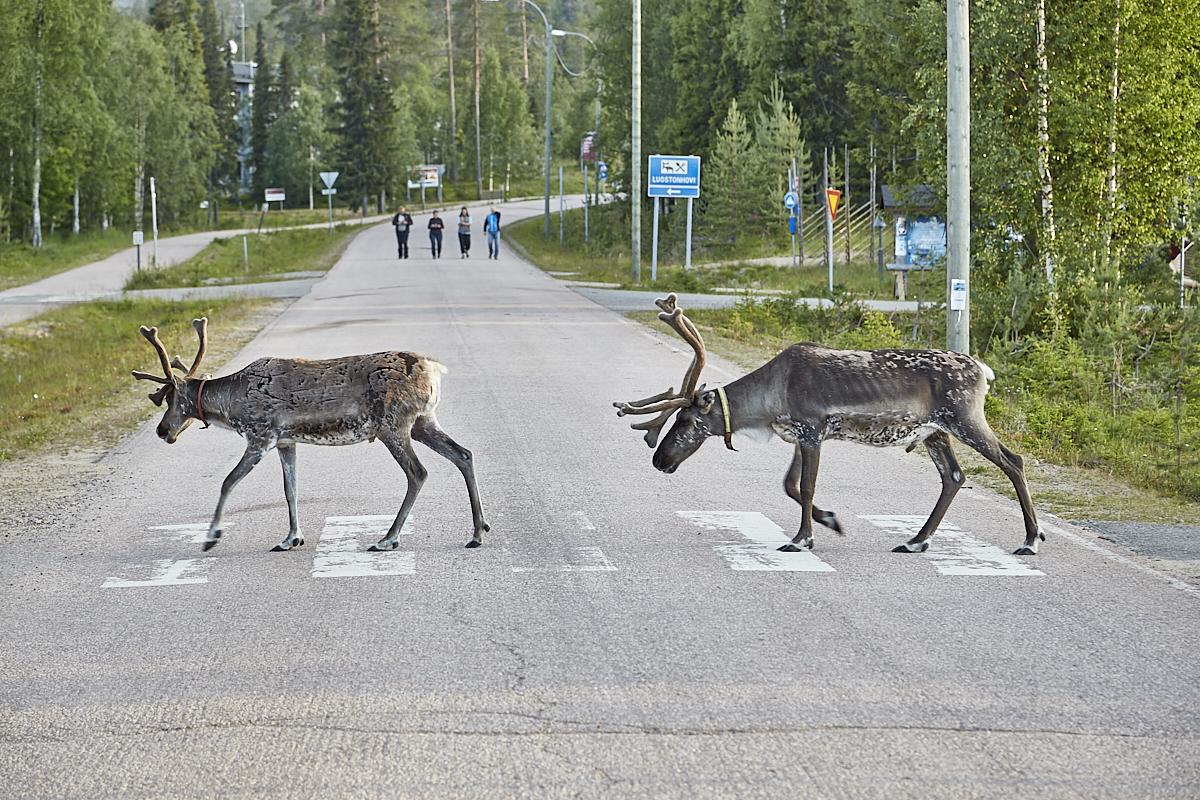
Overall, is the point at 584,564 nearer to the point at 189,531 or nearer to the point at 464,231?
the point at 189,531

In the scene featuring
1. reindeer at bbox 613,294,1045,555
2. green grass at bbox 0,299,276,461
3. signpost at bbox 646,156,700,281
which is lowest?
green grass at bbox 0,299,276,461

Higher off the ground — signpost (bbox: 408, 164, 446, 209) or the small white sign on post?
signpost (bbox: 408, 164, 446, 209)

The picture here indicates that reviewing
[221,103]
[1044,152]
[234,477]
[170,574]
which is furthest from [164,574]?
[221,103]

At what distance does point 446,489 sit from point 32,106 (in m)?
60.0

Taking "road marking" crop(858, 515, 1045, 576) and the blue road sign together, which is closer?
"road marking" crop(858, 515, 1045, 576)

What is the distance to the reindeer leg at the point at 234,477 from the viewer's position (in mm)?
8352

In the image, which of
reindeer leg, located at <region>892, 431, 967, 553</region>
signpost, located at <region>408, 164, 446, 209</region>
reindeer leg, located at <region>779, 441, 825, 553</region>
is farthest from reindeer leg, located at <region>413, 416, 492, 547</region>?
signpost, located at <region>408, 164, 446, 209</region>

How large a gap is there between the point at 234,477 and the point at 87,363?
47.0 ft

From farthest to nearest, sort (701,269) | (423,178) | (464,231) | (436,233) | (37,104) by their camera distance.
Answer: (423,178) < (37,104) < (464,231) < (436,233) < (701,269)

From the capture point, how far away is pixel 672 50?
69250 millimetres

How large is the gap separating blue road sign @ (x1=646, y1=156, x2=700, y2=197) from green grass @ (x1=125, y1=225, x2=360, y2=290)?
13.6 metres

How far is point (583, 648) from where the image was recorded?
252 inches

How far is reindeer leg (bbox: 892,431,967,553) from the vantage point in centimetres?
844

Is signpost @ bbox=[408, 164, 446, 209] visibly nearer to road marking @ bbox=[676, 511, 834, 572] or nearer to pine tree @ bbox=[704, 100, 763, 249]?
pine tree @ bbox=[704, 100, 763, 249]
